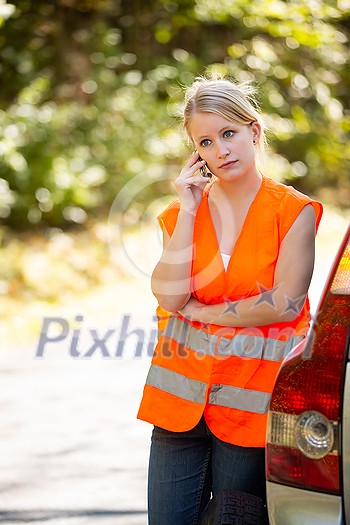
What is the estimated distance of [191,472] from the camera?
10.5 ft

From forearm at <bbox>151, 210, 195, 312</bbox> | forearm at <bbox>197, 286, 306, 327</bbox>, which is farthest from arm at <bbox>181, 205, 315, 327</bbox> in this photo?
forearm at <bbox>151, 210, 195, 312</bbox>

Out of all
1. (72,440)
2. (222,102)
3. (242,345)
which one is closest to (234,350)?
(242,345)

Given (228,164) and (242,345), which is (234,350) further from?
(228,164)

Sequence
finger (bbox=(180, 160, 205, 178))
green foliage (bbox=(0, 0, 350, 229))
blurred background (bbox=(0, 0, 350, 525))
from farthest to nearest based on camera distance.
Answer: green foliage (bbox=(0, 0, 350, 229)), blurred background (bbox=(0, 0, 350, 525)), finger (bbox=(180, 160, 205, 178))

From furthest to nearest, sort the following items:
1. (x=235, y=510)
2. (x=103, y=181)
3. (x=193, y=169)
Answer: (x=103, y=181)
(x=193, y=169)
(x=235, y=510)

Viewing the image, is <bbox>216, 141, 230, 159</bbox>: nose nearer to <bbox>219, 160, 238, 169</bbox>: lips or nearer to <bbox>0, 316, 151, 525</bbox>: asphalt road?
<bbox>219, 160, 238, 169</bbox>: lips

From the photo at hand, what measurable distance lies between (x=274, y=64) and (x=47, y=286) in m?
7.69

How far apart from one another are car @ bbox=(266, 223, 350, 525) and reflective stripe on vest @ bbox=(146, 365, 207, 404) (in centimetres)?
43

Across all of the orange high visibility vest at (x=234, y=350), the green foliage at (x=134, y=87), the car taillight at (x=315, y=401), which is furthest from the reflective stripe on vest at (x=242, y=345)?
the green foliage at (x=134, y=87)

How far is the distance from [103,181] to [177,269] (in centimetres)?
1071

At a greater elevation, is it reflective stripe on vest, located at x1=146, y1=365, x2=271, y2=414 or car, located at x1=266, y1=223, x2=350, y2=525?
car, located at x1=266, y1=223, x2=350, y2=525

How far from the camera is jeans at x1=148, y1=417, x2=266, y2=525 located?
311 cm

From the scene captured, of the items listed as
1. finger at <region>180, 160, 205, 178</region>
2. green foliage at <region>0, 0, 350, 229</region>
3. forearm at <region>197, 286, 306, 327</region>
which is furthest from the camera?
green foliage at <region>0, 0, 350, 229</region>

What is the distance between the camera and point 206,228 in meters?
3.21
